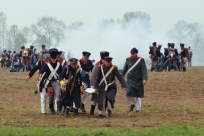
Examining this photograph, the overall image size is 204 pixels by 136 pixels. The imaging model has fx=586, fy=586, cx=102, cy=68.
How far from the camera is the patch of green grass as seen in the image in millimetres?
11555

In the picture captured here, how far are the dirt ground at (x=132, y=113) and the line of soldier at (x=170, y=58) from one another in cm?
751

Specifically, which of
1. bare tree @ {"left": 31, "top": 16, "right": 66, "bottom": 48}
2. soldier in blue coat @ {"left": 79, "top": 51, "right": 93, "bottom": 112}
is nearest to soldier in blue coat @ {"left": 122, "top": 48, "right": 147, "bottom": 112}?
soldier in blue coat @ {"left": 79, "top": 51, "right": 93, "bottom": 112}

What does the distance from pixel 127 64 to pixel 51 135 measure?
554 centimetres

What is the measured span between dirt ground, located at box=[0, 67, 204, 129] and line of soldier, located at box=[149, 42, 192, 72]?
7.51 m

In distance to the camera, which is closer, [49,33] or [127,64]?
[127,64]

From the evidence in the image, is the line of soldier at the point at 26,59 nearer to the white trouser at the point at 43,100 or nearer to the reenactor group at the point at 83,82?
the reenactor group at the point at 83,82

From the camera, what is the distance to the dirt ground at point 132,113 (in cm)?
1364

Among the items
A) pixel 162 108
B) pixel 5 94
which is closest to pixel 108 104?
pixel 162 108

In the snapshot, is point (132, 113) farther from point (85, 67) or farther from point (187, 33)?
point (187, 33)

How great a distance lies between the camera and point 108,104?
15320mm

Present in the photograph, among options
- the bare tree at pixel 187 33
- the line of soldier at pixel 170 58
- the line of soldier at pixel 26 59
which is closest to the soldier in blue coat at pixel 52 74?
the line of soldier at pixel 170 58

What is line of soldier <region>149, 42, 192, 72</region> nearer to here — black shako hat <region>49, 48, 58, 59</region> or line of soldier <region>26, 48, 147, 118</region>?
line of soldier <region>26, 48, 147, 118</region>

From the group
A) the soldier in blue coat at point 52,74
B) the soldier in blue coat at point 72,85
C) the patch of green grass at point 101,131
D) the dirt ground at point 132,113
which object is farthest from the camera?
the soldier in blue coat at point 52,74

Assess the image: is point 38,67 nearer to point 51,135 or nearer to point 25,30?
point 51,135
